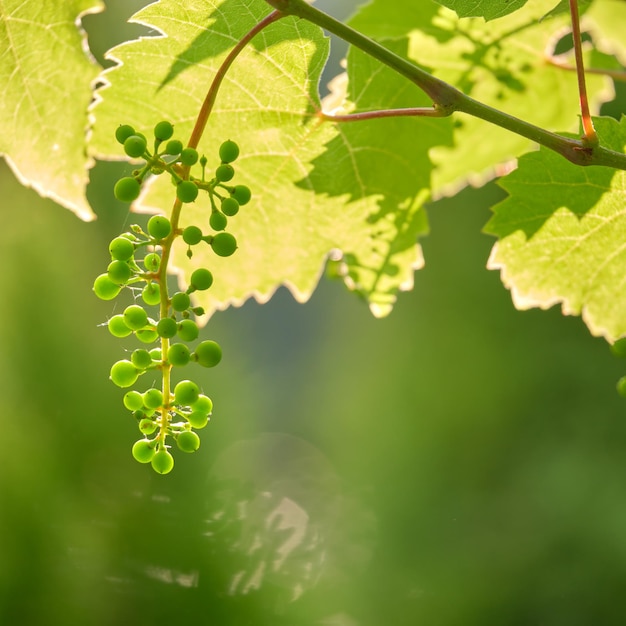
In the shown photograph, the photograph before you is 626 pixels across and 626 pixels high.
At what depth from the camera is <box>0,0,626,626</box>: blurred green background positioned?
219 inches

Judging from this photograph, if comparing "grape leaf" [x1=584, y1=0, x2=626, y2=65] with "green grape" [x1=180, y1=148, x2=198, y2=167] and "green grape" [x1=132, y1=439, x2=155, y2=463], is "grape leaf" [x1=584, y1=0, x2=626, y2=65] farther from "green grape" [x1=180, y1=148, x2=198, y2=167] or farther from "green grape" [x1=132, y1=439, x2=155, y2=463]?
"green grape" [x1=132, y1=439, x2=155, y2=463]

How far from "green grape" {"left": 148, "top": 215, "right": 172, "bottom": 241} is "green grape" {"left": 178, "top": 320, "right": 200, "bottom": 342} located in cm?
9

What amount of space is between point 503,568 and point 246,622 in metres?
2.68

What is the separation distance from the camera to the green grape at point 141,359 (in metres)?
0.77

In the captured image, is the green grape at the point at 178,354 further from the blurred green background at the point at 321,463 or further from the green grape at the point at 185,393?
the blurred green background at the point at 321,463

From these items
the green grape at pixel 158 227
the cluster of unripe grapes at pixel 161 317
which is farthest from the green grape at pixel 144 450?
the green grape at pixel 158 227

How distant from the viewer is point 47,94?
1.03 metres

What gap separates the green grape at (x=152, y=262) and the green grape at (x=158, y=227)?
0.02 metres

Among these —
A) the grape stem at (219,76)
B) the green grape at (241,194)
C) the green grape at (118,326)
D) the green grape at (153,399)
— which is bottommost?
the green grape at (153,399)

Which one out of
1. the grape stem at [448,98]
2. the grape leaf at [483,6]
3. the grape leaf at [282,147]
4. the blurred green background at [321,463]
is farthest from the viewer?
the blurred green background at [321,463]

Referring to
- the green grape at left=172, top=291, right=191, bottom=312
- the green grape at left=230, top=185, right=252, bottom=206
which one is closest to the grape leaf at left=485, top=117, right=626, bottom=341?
the green grape at left=230, top=185, right=252, bottom=206

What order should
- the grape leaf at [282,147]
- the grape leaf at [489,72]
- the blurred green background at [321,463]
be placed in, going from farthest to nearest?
the blurred green background at [321,463] < the grape leaf at [489,72] < the grape leaf at [282,147]

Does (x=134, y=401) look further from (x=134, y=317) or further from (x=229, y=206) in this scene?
(x=229, y=206)

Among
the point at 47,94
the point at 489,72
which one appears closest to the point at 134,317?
the point at 47,94
